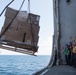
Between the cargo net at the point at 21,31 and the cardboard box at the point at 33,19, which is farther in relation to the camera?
the cardboard box at the point at 33,19

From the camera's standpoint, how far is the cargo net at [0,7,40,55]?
8695 mm

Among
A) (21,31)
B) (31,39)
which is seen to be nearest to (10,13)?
(21,31)

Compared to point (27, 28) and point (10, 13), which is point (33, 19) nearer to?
point (27, 28)

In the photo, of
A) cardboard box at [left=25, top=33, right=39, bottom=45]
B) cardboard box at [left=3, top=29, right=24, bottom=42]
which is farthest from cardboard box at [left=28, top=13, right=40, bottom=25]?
cardboard box at [left=3, top=29, right=24, bottom=42]

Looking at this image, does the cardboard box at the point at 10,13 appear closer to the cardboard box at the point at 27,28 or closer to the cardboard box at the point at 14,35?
the cardboard box at the point at 27,28

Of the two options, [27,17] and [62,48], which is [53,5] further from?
[27,17]

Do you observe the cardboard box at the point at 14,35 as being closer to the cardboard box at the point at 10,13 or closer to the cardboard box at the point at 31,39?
the cardboard box at the point at 31,39

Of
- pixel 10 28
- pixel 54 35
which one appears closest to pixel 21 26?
pixel 10 28

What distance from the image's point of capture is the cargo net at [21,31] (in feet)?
28.5

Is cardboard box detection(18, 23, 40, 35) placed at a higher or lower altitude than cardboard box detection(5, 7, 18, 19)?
lower

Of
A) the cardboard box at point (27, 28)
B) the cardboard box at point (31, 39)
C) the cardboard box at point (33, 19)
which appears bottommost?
the cardboard box at point (31, 39)

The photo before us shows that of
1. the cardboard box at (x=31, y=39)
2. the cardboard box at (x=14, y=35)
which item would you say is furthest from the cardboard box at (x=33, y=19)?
the cardboard box at (x=14, y=35)

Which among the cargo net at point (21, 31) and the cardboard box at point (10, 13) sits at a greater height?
the cardboard box at point (10, 13)

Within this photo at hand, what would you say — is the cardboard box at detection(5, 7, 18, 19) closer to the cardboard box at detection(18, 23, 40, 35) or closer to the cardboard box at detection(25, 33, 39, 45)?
the cardboard box at detection(18, 23, 40, 35)
